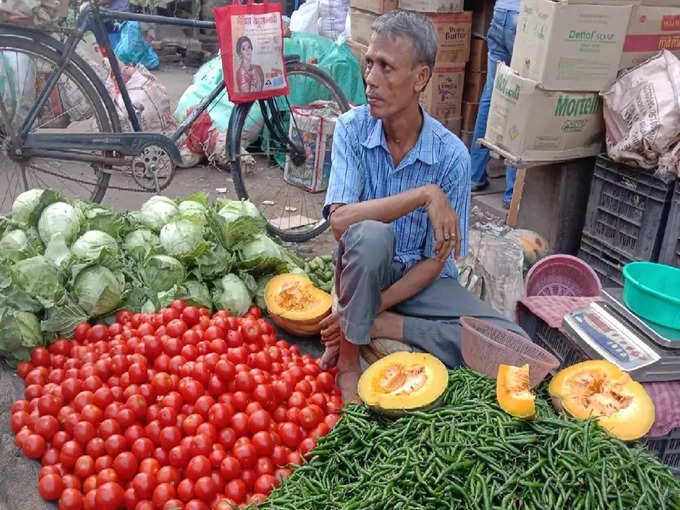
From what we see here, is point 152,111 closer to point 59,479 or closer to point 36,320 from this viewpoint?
point 36,320

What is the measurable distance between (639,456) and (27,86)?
169 inches

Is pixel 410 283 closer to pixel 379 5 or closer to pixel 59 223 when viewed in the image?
pixel 59 223

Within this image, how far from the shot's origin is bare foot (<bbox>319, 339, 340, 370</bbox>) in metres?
2.92

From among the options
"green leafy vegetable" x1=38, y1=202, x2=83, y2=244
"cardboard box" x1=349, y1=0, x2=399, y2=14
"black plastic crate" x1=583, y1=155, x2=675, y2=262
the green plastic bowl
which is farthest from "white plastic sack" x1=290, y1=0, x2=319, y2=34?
the green plastic bowl

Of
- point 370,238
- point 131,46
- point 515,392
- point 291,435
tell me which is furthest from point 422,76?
point 131,46

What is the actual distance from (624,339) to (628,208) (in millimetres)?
1454

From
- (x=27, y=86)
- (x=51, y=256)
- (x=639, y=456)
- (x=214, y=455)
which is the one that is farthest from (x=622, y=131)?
(x=27, y=86)

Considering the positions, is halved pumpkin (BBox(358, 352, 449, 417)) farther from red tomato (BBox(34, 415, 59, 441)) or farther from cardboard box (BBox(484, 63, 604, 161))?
cardboard box (BBox(484, 63, 604, 161))

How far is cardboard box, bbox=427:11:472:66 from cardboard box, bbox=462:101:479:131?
1.53 ft

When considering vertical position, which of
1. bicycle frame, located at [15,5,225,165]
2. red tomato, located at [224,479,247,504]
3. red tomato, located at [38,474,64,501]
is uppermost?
bicycle frame, located at [15,5,225,165]

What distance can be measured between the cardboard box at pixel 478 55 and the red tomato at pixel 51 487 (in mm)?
5218

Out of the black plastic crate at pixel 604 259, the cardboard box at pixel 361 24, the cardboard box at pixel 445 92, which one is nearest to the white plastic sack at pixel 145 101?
the cardboard box at pixel 361 24

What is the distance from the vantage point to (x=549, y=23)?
3865 millimetres

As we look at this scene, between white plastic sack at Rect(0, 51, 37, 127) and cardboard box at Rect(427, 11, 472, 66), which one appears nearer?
white plastic sack at Rect(0, 51, 37, 127)
